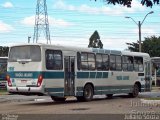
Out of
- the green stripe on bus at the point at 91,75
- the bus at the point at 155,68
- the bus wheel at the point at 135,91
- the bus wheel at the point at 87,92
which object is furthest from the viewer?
the bus at the point at 155,68

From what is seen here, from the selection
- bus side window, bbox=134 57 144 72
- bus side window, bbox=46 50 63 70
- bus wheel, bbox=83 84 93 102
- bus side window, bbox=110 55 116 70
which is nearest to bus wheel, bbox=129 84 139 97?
bus side window, bbox=134 57 144 72

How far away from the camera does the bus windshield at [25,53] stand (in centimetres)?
2236

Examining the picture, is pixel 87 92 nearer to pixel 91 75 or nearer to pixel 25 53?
pixel 91 75

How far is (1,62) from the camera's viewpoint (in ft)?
146

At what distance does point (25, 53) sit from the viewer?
Result: 2280 centimetres

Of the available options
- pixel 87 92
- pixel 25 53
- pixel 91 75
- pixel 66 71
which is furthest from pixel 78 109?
pixel 91 75

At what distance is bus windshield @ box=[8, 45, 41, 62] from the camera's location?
2236 centimetres

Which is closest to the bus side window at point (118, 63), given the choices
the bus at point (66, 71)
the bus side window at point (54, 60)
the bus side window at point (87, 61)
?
the bus at point (66, 71)

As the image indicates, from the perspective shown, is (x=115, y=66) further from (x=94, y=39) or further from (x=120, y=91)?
(x=94, y=39)

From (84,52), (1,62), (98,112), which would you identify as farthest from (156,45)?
(98,112)

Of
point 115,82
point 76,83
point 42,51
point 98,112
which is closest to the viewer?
point 98,112

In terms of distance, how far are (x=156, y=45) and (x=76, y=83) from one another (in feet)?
191

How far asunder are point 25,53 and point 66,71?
7.60 ft

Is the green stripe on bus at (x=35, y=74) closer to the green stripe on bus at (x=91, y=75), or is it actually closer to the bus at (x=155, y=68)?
the green stripe on bus at (x=91, y=75)
